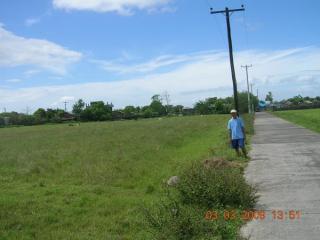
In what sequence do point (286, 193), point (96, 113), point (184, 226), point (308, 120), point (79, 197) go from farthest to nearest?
point (96, 113) < point (308, 120) < point (79, 197) < point (286, 193) < point (184, 226)

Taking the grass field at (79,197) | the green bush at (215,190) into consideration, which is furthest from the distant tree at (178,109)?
the green bush at (215,190)

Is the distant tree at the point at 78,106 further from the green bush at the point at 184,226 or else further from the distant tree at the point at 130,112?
the green bush at the point at 184,226

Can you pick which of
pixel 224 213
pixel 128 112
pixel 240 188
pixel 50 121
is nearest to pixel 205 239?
pixel 224 213

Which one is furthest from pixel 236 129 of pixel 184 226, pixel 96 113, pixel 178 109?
pixel 178 109

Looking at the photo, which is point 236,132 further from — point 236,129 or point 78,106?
point 78,106

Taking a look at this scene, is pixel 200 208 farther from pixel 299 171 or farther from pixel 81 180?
pixel 81 180

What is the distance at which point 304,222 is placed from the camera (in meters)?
7.01

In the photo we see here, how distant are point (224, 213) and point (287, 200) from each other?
5.63 ft

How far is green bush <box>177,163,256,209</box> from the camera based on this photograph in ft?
26.1
